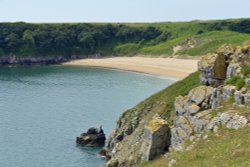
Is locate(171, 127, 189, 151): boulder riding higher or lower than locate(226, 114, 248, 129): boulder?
lower

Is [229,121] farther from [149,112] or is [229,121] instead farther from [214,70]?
[149,112]

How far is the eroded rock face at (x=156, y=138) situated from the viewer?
1661 inches

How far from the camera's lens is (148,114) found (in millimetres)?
64500

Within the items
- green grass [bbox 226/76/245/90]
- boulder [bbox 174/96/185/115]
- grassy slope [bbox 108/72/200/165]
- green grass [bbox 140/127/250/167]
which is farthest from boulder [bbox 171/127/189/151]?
grassy slope [bbox 108/72/200/165]

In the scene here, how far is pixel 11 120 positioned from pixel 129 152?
56.9m

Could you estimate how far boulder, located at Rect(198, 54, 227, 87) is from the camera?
146ft

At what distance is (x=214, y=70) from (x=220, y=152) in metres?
14.8

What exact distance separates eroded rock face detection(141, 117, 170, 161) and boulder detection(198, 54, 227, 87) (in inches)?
247

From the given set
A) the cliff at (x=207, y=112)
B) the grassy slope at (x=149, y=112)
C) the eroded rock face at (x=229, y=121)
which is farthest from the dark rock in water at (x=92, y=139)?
the eroded rock face at (x=229, y=121)

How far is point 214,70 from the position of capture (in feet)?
147

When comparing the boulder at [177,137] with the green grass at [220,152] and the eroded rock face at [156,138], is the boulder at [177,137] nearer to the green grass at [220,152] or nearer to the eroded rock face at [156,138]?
the eroded rock face at [156,138]

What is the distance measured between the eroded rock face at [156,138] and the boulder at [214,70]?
6283mm

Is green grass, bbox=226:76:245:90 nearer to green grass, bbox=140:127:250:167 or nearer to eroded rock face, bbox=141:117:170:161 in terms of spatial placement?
green grass, bbox=140:127:250:167

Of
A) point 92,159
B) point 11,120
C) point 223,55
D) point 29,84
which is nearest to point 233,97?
point 223,55
